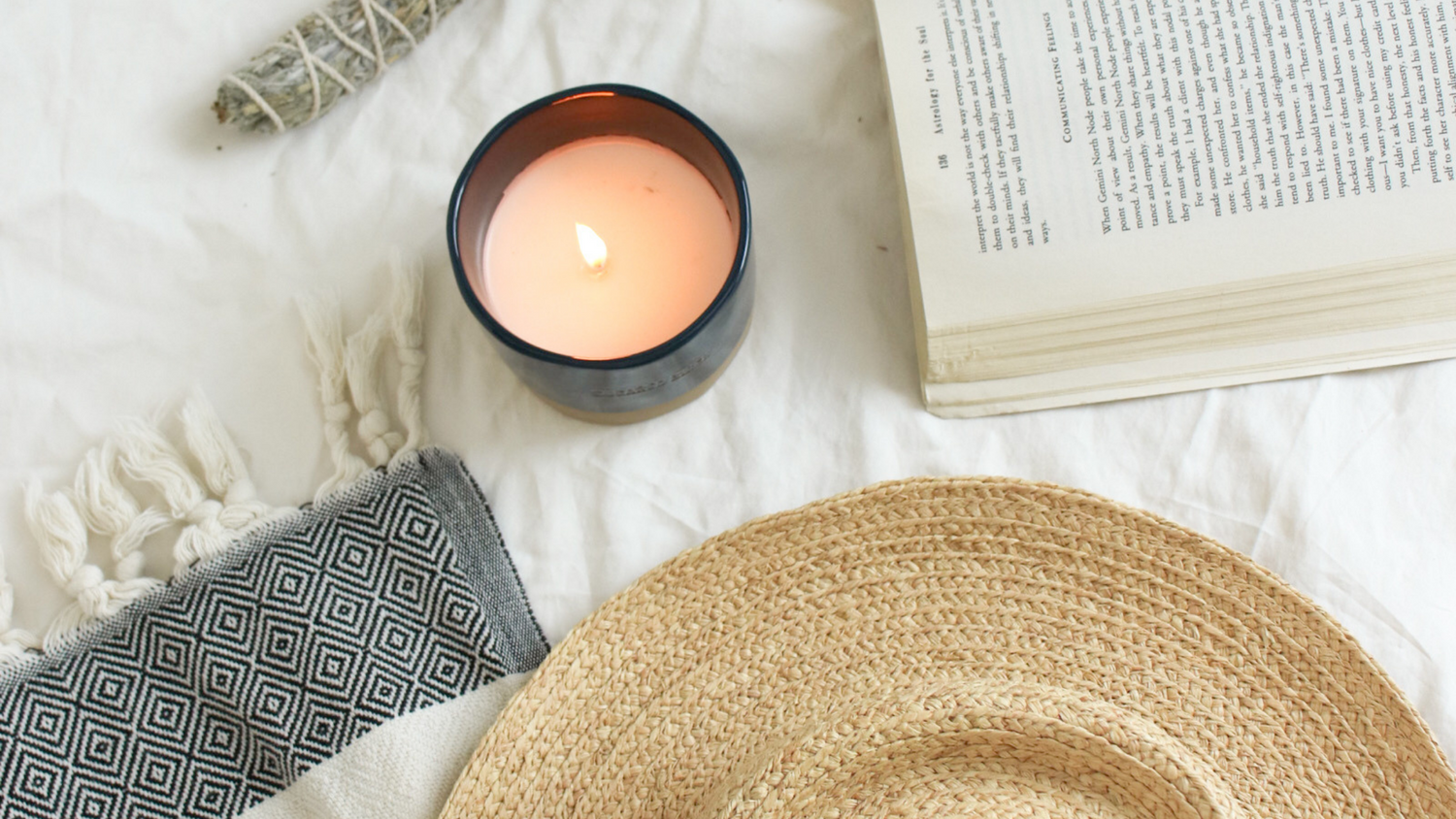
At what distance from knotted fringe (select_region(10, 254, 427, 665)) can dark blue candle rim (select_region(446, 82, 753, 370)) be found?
11 cm

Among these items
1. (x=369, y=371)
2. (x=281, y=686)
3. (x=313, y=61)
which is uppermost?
(x=313, y=61)

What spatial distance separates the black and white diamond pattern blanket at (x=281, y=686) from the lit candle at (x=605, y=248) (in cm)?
12

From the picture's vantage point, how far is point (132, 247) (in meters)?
0.53

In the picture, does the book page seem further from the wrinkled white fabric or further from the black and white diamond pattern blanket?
the black and white diamond pattern blanket

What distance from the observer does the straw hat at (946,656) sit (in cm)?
43

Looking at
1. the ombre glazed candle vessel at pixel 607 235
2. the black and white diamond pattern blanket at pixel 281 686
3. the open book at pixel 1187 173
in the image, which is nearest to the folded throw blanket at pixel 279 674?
the black and white diamond pattern blanket at pixel 281 686

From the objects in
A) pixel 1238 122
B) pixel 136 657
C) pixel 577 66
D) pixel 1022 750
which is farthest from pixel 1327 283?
pixel 136 657

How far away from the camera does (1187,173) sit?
0.49 metres

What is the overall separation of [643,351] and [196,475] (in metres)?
0.26

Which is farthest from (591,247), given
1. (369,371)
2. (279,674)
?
(279,674)

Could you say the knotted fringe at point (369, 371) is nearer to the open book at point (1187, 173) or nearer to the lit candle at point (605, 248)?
the lit candle at point (605, 248)

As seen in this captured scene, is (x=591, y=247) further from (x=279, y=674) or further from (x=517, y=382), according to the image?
(x=279, y=674)

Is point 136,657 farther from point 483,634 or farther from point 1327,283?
point 1327,283

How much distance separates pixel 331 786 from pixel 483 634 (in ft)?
0.32
